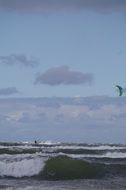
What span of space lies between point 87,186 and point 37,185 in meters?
3.03

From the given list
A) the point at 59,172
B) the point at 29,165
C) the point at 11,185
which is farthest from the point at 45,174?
the point at 11,185

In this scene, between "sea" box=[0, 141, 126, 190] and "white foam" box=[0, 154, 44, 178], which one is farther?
"white foam" box=[0, 154, 44, 178]

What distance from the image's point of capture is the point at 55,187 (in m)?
32.8

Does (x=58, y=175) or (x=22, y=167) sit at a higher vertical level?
(x=22, y=167)

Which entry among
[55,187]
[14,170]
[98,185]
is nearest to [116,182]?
[98,185]

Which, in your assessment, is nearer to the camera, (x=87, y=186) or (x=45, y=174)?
(x=87, y=186)

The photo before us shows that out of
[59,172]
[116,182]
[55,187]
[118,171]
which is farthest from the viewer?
[118,171]

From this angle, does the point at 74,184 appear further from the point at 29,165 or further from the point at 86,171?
the point at 29,165

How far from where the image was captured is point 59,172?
131 feet

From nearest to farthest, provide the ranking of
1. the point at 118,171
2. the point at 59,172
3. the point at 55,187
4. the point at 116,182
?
the point at 55,187
the point at 116,182
the point at 59,172
the point at 118,171

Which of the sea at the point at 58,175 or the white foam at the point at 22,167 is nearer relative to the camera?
the sea at the point at 58,175

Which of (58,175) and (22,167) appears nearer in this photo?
(58,175)

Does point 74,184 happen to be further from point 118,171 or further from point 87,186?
point 118,171

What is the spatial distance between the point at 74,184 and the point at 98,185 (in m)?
1.62
